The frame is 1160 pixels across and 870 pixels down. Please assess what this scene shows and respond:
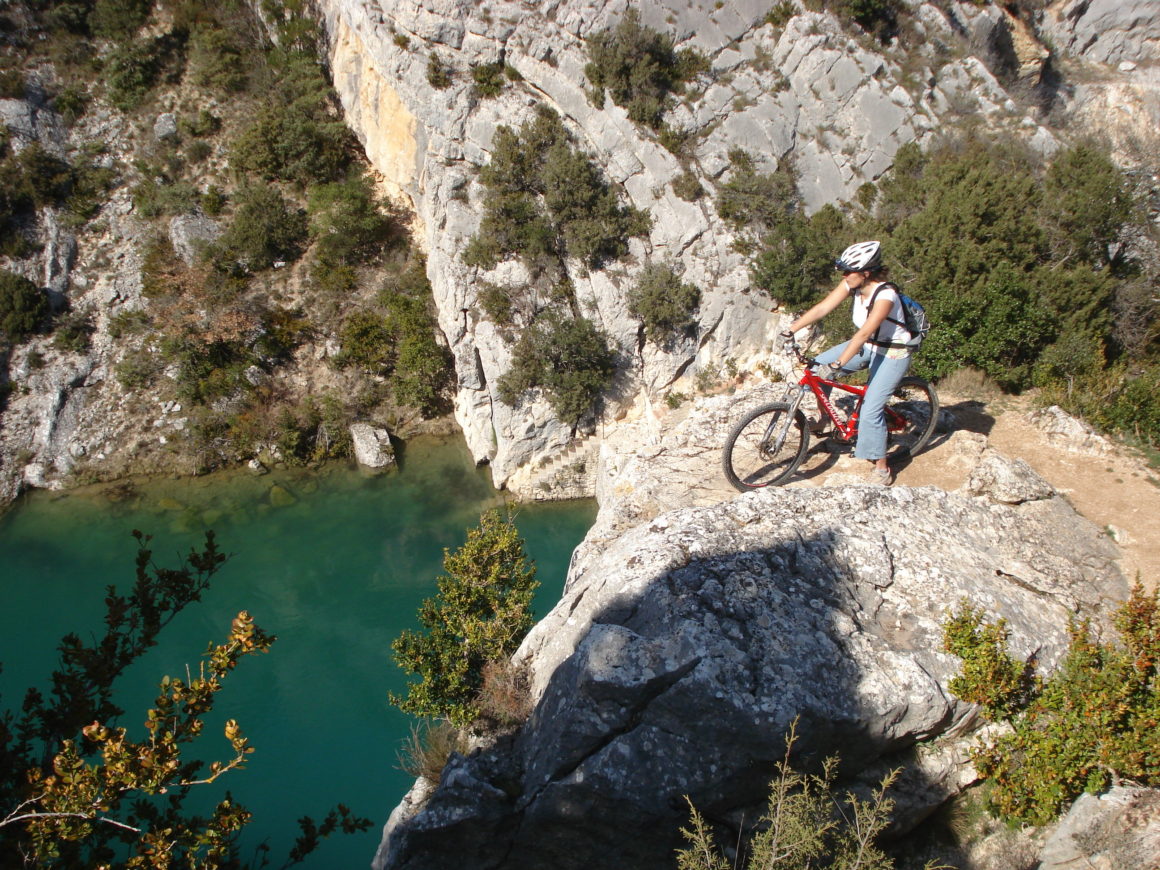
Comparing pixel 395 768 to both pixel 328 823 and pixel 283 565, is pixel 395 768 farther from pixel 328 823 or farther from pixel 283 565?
pixel 283 565

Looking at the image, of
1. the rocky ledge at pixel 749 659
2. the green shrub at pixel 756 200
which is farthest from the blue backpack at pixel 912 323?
the green shrub at pixel 756 200

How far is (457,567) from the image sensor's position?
8156 millimetres

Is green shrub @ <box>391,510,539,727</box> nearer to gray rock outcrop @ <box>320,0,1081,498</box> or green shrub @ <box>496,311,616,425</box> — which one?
green shrub @ <box>496,311,616,425</box>

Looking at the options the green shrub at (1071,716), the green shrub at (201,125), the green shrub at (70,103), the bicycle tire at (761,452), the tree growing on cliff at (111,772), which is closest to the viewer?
the tree growing on cliff at (111,772)

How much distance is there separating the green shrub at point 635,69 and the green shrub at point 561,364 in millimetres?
5179

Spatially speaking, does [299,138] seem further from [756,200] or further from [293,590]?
[293,590]

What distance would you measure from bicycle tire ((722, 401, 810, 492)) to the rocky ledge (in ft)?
2.58

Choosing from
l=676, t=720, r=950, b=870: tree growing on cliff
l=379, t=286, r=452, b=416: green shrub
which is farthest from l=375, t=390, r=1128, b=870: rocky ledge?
l=379, t=286, r=452, b=416: green shrub

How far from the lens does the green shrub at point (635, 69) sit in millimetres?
14984

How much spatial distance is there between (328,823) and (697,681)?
2953mm

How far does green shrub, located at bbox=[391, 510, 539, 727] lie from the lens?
744 centimetres

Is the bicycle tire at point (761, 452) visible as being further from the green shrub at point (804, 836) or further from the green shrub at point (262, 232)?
the green shrub at point (262, 232)

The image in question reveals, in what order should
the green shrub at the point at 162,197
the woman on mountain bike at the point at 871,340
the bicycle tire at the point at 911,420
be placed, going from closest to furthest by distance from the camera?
the woman on mountain bike at the point at 871,340
the bicycle tire at the point at 911,420
the green shrub at the point at 162,197

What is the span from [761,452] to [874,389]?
150 centimetres
